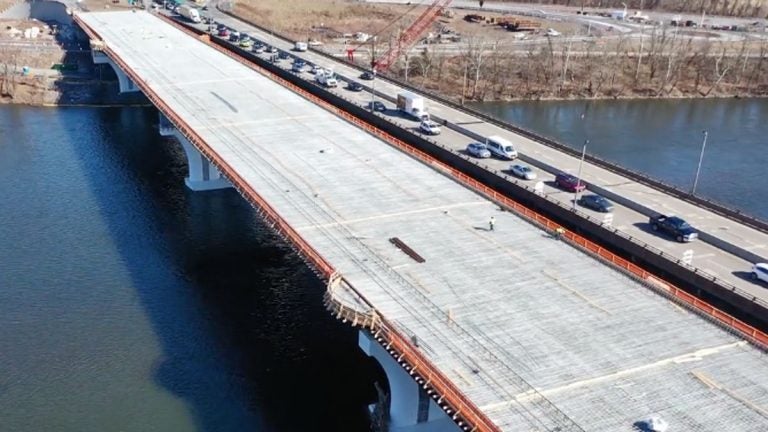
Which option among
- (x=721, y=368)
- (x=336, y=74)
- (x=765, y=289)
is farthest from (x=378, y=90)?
(x=721, y=368)

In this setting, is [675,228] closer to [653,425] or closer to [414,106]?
[653,425]

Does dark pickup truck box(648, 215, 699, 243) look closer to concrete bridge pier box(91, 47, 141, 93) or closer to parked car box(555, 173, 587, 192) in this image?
parked car box(555, 173, 587, 192)

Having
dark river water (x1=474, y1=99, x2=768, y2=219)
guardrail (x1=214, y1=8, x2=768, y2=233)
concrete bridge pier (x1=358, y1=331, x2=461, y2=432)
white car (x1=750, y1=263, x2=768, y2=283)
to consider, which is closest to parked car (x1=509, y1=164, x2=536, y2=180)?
guardrail (x1=214, y1=8, x2=768, y2=233)

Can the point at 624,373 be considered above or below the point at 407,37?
below

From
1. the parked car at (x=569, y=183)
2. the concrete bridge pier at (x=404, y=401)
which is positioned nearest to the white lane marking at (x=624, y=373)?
the concrete bridge pier at (x=404, y=401)

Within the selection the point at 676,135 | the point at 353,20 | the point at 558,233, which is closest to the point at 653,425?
the point at 558,233

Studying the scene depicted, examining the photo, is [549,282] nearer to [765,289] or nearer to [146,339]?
[765,289]
